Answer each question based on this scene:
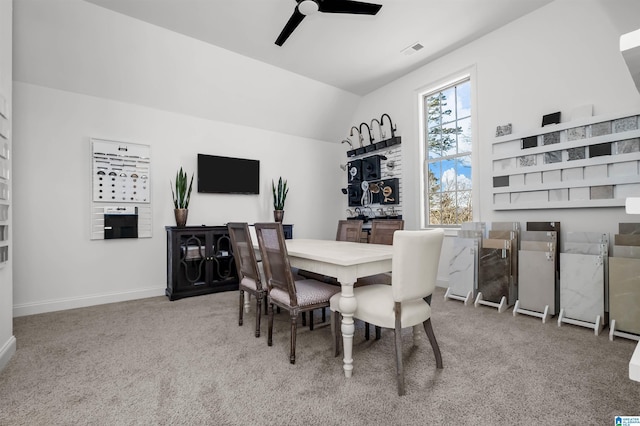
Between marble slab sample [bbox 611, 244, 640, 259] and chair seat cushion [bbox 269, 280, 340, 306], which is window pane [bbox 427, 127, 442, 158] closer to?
marble slab sample [bbox 611, 244, 640, 259]

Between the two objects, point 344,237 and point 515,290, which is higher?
point 344,237

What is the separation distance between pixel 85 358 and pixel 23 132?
8.44 ft

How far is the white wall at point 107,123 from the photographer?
10.1 ft

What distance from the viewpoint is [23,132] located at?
10.2ft

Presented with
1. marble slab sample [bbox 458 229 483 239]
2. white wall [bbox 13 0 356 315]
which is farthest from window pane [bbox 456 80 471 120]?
white wall [bbox 13 0 356 315]

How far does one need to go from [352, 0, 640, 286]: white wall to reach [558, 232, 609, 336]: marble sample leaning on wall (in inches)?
10.3

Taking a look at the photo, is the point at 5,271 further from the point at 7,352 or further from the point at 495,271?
the point at 495,271

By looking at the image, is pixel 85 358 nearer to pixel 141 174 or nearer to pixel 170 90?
pixel 141 174

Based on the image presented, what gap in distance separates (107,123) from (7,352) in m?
2.56

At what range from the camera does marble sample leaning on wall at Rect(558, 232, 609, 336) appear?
2486 millimetres

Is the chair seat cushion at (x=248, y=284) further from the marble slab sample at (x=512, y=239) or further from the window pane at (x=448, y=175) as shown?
the window pane at (x=448, y=175)

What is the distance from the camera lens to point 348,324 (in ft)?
5.86

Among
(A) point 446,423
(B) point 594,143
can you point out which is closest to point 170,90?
(A) point 446,423

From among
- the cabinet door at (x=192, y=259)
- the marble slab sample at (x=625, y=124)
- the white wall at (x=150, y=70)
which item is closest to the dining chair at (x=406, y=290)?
the marble slab sample at (x=625, y=124)
